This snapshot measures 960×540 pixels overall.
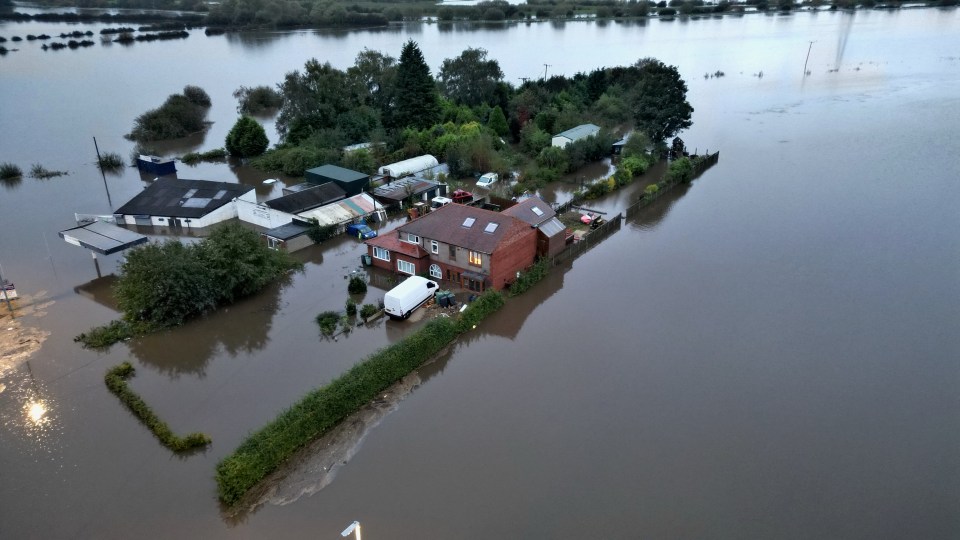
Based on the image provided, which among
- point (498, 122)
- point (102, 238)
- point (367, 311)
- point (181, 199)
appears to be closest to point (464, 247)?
point (367, 311)

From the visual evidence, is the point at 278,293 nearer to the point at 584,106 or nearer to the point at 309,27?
the point at 584,106

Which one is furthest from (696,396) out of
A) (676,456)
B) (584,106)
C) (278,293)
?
(584,106)

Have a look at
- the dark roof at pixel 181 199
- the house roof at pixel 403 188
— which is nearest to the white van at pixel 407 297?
the house roof at pixel 403 188

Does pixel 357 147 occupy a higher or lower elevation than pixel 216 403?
higher

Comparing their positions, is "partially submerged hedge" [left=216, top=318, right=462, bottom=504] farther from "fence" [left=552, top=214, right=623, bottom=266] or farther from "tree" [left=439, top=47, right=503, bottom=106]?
"tree" [left=439, top=47, right=503, bottom=106]

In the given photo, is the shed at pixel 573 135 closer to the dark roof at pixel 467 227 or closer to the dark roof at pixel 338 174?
Answer: the dark roof at pixel 338 174

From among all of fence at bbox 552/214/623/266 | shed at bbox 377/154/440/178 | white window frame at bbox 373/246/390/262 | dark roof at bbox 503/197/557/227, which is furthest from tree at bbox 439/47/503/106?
white window frame at bbox 373/246/390/262

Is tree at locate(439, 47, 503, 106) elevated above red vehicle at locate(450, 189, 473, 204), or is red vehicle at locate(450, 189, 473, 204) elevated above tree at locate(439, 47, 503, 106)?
tree at locate(439, 47, 503, 106)
